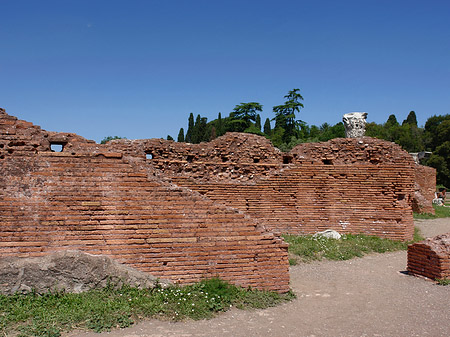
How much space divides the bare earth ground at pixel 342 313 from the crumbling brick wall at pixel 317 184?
10.2ft

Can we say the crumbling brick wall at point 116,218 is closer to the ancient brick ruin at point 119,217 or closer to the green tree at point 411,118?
the ancient brick ruin at point 119,217

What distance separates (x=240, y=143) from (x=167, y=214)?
5.61 meters

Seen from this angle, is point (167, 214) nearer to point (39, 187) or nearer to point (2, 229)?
point (39, 187)

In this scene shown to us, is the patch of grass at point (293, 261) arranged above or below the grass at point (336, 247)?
below

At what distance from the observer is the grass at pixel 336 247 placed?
9227 millimetres

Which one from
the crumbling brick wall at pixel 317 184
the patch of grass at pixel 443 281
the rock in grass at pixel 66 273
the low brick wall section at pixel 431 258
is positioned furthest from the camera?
the crumbling brick wall at pixel 317 184

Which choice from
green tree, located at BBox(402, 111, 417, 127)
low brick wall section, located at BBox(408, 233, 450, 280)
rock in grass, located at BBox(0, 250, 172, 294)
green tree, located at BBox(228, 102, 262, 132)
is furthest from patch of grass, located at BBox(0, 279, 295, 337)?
green tree, located at BBox(402, 111, 417, 127)

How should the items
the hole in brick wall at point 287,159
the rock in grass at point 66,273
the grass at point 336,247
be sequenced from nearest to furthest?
the rock in grass at point 66,273
the grass at point 336,247
the hole in brick wall at point 287,159

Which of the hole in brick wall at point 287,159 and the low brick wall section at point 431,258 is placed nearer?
the low brick wall section at point 431,258

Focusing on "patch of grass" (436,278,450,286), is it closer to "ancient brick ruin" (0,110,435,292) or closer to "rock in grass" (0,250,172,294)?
"ancient brick ruin" (0,110,435,292)

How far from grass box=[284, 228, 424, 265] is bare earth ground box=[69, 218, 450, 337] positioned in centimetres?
94

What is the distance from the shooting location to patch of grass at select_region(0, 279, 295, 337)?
15.5 ft

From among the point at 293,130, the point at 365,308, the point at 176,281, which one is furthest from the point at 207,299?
the point at 293,130

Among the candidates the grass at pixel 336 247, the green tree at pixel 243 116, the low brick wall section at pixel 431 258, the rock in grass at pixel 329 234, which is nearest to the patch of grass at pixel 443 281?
the low brick wall section at pixel 431 258
